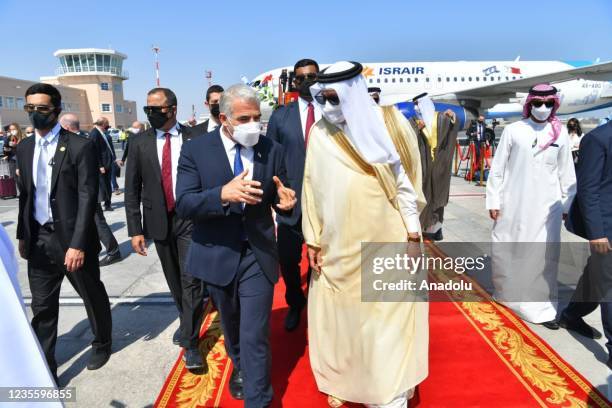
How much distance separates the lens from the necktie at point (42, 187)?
109 inches

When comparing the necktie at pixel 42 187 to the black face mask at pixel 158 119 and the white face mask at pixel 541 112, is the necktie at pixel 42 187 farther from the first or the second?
the white face mask at pixel 541 112

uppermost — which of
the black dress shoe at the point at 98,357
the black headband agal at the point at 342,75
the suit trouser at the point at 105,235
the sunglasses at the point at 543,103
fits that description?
the black headband agal at the point at 342,75

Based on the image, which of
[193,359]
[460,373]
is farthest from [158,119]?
[460,373]

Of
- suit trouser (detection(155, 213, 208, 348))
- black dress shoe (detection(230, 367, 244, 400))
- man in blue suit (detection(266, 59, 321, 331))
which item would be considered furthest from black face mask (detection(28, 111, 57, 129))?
black dress shoe (detection(230, 367, 244, 400))

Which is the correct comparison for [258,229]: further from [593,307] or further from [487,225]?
[487,225]

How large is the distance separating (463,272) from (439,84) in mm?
21906

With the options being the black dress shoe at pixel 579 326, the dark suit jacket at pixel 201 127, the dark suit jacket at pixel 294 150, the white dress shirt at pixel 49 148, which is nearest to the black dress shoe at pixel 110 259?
the dark suit jacket at pixel 201 127

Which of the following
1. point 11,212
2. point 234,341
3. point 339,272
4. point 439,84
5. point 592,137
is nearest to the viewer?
point 339,272

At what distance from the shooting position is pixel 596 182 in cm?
279

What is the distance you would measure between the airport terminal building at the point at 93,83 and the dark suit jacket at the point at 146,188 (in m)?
62.1

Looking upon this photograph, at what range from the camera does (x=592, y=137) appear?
2.80m

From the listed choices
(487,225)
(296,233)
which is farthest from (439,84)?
(296,233)

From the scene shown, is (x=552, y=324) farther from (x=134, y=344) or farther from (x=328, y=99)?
(x=134, y=344)

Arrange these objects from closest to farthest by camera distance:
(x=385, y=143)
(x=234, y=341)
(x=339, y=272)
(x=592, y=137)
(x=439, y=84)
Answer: (x=385, y=143), (x=339, y=272), (x=234, y=341), (x=592, y=137), (x=439, y=84)
